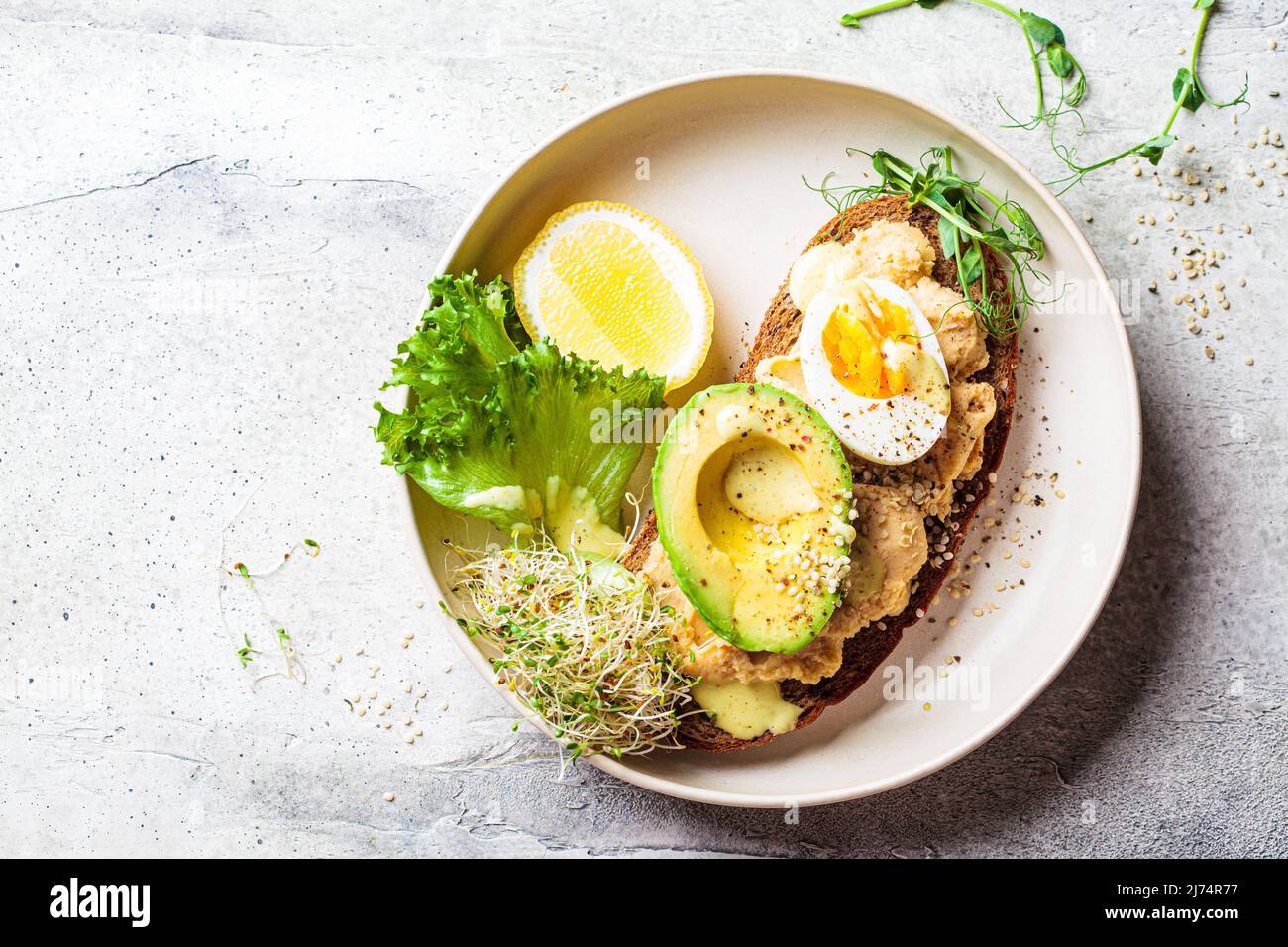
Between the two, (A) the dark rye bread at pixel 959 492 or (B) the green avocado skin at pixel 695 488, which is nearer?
(B) the green avocado skin at pixel 695 488

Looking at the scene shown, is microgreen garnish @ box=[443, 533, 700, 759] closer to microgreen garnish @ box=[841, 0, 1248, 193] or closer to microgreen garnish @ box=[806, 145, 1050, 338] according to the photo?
microgreen garnish @ box=[806, 145, 1050, 338]

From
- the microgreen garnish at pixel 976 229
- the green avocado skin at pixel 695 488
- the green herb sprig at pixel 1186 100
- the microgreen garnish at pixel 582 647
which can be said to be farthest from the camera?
the green herb sprig at pixel 1186 100

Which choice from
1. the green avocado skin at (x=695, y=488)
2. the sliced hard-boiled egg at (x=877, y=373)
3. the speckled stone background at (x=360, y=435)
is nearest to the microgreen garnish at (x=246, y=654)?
the speckled stone background at (x=360, y=435)

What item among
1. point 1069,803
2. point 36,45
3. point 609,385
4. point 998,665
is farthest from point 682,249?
point 36,45

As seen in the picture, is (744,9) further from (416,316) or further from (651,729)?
(651,729)

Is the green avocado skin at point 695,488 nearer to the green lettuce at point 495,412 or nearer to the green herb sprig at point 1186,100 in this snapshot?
the green lettuce at point 495,412

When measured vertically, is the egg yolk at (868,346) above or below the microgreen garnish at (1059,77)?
below

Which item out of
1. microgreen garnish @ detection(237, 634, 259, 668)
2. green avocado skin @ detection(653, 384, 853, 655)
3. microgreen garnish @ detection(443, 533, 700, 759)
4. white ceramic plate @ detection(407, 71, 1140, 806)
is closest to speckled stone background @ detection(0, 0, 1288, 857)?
microgreen garnish @ detection(237, 634, 259, 668)
